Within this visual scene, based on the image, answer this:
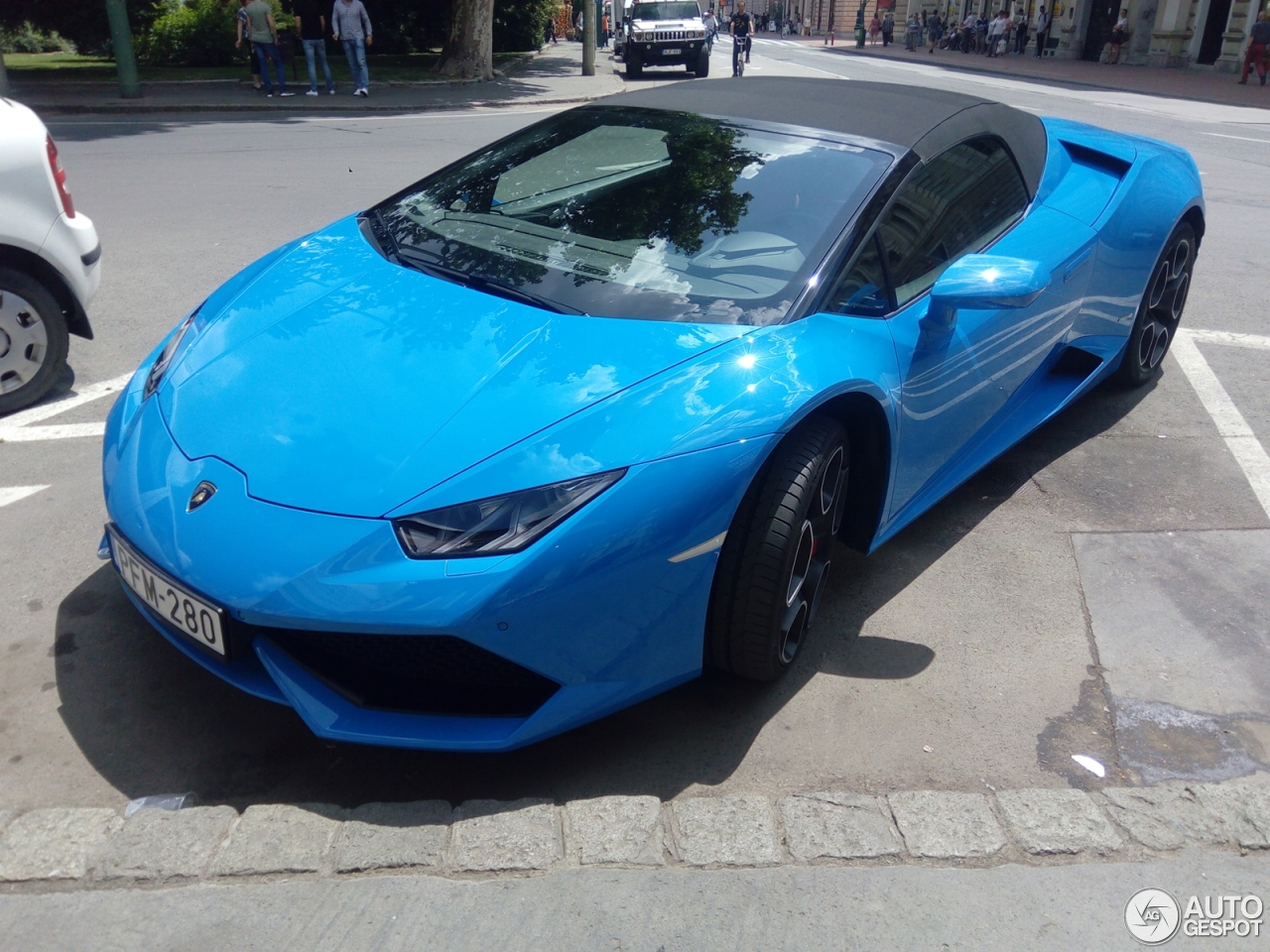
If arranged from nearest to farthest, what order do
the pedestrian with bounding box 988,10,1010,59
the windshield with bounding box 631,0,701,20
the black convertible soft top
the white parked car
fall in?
the black convertible soft top, the white parked car, the windshield with bounding box 631,0,701,20, the pedestrian with bounding box 988,10,1010,59

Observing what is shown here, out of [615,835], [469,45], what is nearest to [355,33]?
[469,45]

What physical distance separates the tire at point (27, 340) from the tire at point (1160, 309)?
451 centimetres

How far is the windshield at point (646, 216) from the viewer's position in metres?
2.86

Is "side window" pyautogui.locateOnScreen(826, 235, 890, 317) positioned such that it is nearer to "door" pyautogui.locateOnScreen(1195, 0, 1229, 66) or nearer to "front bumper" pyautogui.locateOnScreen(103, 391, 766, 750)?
"front bumper" pyautogui.locateOnScreen(103, 391, 766, 750)

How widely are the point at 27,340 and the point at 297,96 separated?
1523 cm

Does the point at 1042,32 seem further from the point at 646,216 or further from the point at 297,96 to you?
the point at 646,216

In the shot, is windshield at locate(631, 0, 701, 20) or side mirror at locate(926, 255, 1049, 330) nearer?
side mirror at locate(926, 255, 1049, 330)

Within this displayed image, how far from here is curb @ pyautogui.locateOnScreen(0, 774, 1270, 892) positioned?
218cm

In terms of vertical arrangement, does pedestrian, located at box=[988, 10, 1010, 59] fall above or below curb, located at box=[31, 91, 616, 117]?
above

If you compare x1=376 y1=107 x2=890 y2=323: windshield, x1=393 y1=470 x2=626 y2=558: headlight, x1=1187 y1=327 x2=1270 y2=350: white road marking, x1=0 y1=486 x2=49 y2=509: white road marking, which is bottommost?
x1=0 y1=486 x2=49 y2=509: white road marking

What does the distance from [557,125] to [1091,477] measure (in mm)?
2410

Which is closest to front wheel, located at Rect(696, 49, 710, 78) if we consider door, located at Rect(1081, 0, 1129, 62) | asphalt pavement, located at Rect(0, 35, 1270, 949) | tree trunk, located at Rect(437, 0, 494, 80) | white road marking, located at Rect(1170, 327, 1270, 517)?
tree trunk, located at Rect(437, 0, 494, 80)
